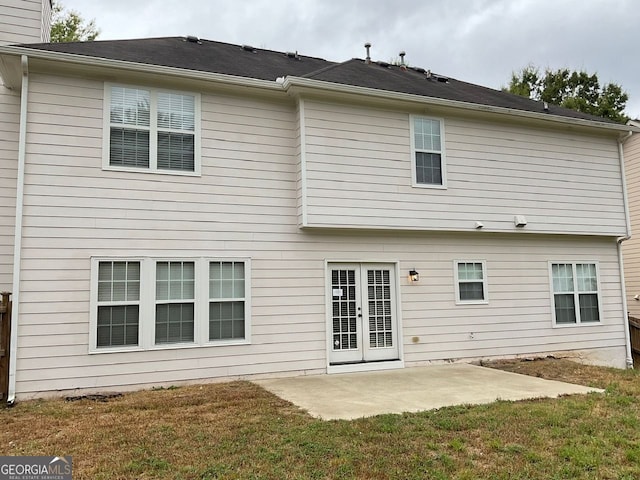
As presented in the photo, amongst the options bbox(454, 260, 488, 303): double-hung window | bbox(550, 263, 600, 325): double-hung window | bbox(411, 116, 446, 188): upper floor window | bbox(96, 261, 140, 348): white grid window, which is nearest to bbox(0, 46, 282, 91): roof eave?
bbox(411, 116, 446, 188): upper floor window

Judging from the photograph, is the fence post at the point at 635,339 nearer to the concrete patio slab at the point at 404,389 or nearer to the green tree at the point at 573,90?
the concrete patio slab at the point at 404,389

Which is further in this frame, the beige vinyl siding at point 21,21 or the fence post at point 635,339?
the fence post at point 635,339

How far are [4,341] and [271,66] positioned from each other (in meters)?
6.68

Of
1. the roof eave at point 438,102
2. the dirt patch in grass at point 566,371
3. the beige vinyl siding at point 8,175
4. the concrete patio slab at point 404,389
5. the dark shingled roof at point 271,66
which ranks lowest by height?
the dirt patch in grass at point 566,371

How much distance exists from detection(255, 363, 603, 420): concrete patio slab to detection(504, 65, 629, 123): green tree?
888 inches

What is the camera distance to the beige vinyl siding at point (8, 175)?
22.6ft

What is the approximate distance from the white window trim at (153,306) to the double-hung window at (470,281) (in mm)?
4166

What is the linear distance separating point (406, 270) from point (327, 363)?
2280 mm

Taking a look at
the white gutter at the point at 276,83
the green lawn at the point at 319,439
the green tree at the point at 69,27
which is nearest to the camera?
the green lawn at the point at 319,439

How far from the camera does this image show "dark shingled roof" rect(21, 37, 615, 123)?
24.8 feet

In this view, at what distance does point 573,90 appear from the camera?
26656 mm

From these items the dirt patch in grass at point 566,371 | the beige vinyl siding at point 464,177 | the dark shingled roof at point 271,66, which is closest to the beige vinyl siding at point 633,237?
the beige vinyl siding at point 464,177

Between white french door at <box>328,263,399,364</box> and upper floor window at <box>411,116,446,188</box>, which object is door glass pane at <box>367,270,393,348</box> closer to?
white french door at <box>328,263,399,364</box>

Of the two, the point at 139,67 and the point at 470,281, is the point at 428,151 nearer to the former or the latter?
the point at 470,281
